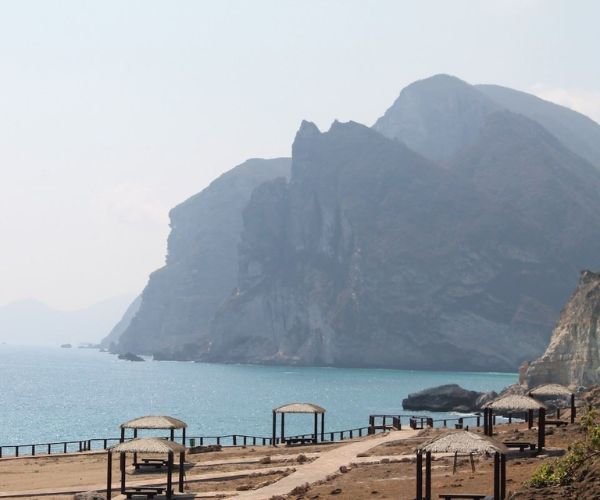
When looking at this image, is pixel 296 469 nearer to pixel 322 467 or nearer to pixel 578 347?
pixel 322 467

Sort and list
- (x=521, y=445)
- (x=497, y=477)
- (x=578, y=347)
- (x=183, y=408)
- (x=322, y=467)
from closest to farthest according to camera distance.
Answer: (x=497, y=477) → (x=521, y=445) → (x=322, y=467) → (x=578, y=347) → (x=183, y=408)

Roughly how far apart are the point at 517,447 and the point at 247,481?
1238 cm

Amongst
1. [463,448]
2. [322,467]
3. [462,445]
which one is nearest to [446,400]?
[322,467]

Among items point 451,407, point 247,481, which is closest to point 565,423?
point 247,481

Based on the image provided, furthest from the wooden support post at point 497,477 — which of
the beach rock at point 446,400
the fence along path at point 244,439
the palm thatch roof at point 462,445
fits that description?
the beach rock at point 446,400

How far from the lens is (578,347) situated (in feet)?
405

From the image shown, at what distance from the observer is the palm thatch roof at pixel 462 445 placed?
1366 inches

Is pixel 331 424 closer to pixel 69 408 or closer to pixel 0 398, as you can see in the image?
pixel 69 408

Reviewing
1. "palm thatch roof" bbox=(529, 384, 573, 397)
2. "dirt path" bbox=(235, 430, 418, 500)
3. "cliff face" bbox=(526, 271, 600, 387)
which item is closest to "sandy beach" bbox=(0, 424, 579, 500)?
"dirt path" bbox=(235, 430, 418, 500)

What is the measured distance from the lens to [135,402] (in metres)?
161

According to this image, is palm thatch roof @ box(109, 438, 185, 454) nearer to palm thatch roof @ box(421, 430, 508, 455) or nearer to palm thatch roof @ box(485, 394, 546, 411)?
palm thatch roof @ box(421, 430, 508, 455)

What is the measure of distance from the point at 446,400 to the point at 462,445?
10330 centimetres

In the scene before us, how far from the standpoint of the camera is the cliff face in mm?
118000

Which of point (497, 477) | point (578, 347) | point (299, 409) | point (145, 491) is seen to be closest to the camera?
point (497, 477)
